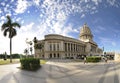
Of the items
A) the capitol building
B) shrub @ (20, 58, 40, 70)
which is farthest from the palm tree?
the capitol building

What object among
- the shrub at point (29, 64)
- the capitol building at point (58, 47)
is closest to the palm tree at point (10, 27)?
the shrub at point (29, 64)

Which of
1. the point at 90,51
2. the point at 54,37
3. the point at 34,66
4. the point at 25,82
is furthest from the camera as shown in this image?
the point at 90,51

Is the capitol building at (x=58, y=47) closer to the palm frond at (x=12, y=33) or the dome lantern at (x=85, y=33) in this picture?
the dome lantern at (x=85, y=33)

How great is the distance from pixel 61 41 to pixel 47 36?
8791mm

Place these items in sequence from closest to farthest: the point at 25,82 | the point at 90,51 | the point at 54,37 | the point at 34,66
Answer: the point at 25,82, the point at 34,66, the point at 54,37, the point at 90,51

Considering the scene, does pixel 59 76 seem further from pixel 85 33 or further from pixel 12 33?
pixel 85 33

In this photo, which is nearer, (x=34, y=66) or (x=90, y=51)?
(x=34, y=66)

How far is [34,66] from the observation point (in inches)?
960

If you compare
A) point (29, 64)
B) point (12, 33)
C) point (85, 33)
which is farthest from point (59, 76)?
point (85, 33)

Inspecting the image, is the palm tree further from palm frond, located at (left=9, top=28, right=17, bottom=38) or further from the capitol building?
the capitol building

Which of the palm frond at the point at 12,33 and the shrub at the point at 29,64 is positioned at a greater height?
the palm frond at the point at 12,33

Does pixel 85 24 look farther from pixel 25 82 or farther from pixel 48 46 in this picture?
pixel 25 82

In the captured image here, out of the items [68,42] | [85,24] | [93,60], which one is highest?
[85,24]

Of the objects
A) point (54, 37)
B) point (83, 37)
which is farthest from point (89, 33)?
point (54, 37)
